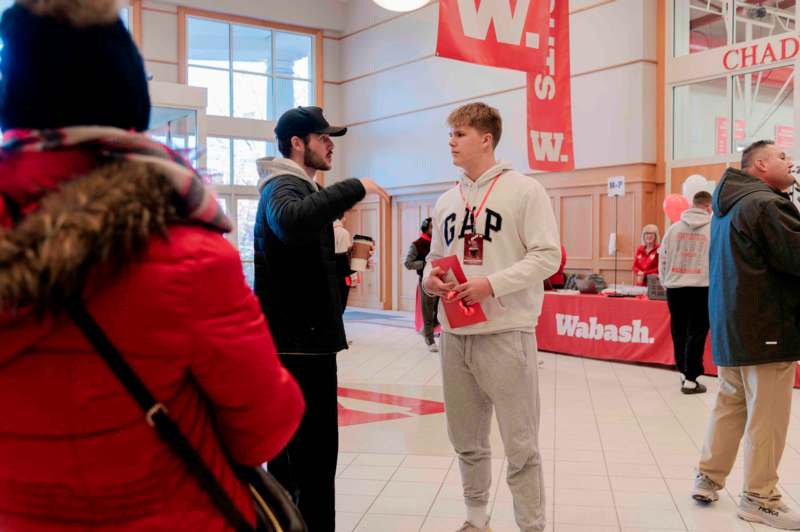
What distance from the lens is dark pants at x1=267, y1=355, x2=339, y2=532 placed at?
8.23 ft

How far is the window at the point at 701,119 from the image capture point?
10719 mm

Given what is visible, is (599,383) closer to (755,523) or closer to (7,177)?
(755,523)

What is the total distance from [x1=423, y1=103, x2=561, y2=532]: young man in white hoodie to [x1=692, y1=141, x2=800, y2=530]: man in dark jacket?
0.98 m

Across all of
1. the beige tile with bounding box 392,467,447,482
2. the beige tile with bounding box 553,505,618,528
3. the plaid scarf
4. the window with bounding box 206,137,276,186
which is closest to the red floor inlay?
the beige tile with bounding box 392,467,447,482

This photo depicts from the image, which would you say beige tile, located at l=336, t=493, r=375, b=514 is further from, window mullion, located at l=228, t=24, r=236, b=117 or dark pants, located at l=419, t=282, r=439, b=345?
window mullion, located at l=228, t=24, r=236, b=117

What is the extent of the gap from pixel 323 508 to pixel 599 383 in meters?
4.71

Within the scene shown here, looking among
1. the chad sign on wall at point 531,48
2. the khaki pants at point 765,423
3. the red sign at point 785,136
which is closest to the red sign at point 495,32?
the chad sign on wall at point 531,48

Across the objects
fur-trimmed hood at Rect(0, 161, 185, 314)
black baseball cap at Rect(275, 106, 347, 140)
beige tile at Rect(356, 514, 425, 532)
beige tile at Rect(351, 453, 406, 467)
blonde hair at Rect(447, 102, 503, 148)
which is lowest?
beige tile at Rect(356, 514, 425, 532)

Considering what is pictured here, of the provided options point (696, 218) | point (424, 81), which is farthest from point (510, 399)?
point (424, 81)

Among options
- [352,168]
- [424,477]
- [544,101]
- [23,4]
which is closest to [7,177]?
[23,4]

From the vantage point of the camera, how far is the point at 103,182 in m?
0.99

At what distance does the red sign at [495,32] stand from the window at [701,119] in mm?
3901

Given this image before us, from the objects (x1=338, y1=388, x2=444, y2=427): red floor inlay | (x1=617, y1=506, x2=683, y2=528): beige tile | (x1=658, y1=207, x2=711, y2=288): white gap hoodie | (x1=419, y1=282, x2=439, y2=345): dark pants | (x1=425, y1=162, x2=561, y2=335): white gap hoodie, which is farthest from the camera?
(x1=419, y1=282, x2=439, y2=345): dark pants

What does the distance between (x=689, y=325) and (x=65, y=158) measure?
243 inches
